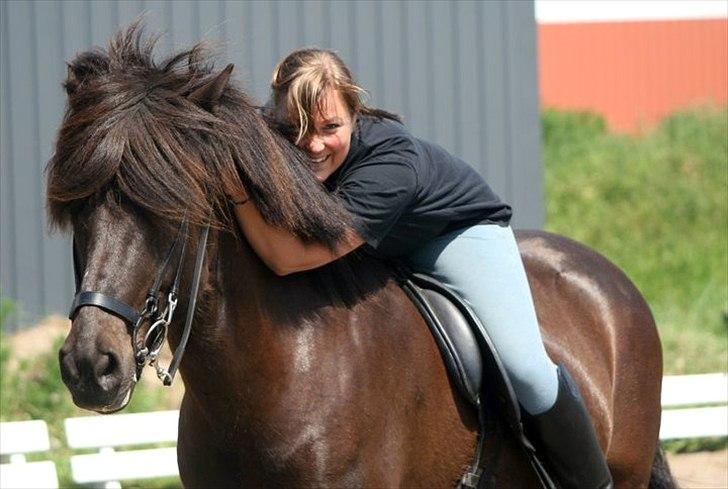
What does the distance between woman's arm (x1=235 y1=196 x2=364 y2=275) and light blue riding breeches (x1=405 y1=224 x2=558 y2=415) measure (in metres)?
0.49

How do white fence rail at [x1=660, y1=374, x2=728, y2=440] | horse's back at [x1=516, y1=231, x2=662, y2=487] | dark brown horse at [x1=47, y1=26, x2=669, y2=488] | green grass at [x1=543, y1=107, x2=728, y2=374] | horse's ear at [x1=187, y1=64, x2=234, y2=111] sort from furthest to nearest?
green grass at [x1=543, y1=107, x2=728, y2=374] → white fence rail at [x1=660, y1=374, x2=728, y2=440] → horse's back at [x1=516, y1=231, x2=662, y2=487] → horse's ear at [x1=187, y1=64, x2=234, y2=111] → dark brown horse at [x1=47, y1=26, x2=669, y2=488]

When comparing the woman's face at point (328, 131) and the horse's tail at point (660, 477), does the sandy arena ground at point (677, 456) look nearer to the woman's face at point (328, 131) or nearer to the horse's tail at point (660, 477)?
the horse's tail at point (660, 477)

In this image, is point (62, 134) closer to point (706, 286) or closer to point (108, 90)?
point (108, 90)

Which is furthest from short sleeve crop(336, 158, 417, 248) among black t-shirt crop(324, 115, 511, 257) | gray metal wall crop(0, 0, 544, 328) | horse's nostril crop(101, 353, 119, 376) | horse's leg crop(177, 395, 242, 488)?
gray metal wall crop(0, 0, 544, 328)

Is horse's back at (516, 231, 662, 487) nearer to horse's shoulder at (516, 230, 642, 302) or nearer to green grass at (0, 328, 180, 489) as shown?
horse's shoulder at (516, 230, 642, 302)

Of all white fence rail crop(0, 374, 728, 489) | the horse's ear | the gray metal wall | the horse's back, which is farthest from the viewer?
the gray metal wall

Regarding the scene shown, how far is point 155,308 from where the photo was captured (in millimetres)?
2891

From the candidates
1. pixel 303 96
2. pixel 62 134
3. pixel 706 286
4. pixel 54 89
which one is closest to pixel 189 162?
pixel 62 134

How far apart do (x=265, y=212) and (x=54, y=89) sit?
639 centimetres

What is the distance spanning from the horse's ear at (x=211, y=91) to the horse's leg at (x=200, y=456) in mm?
865

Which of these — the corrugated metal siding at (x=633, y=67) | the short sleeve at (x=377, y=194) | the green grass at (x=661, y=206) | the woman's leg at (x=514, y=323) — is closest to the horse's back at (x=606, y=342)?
the woman's leg at (x=514, y=323)

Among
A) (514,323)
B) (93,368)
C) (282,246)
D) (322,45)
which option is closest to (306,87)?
(282,246)

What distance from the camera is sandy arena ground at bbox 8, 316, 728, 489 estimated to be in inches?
279

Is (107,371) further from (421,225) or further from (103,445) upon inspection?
(103,445)
